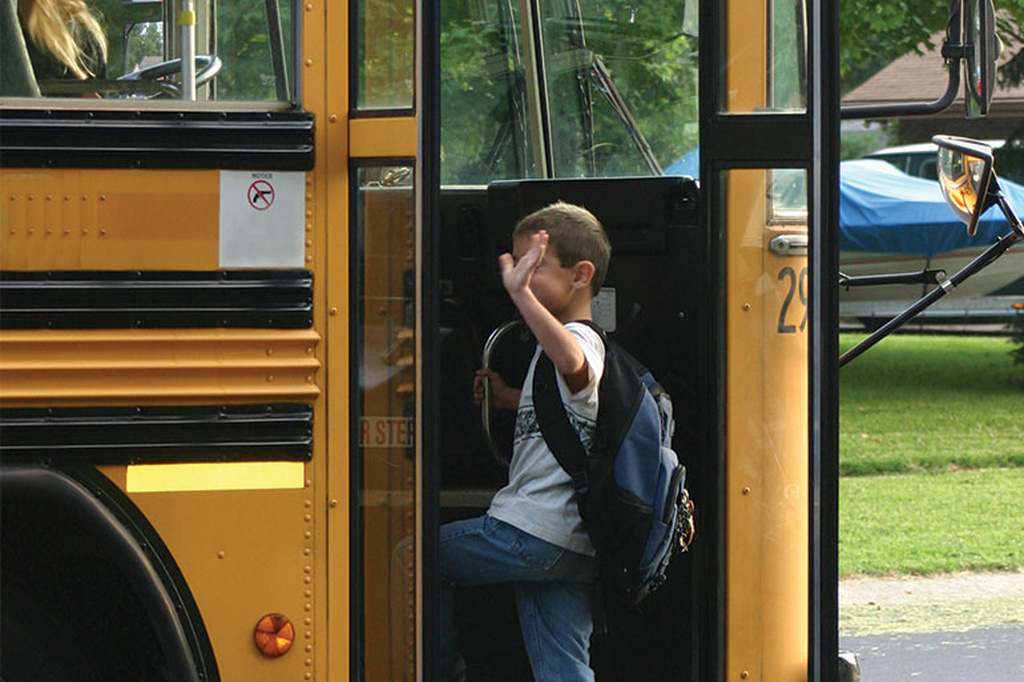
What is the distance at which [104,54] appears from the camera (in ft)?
8.22

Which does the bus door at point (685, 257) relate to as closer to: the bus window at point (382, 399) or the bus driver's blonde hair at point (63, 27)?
the bus window at point (382, 399)

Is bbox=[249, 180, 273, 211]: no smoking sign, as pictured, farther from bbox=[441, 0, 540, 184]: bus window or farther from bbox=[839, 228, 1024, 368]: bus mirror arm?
bbox=[839, 228, 1024, 368]: bus mirror arm

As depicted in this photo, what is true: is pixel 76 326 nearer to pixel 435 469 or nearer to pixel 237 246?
pixel 237 246

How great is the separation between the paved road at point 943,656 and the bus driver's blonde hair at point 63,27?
12.1ft

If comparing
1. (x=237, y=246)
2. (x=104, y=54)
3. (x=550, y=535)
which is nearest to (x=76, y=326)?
(x=237, y=246)

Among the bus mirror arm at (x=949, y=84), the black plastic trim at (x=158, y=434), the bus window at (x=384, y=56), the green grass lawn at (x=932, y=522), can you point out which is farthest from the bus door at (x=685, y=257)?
the green grass lawn at (x=932, y=522)

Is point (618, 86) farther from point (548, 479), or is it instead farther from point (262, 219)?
point (262, 219)

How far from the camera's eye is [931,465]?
9242 mm

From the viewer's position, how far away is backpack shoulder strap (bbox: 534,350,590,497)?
9.02 feet

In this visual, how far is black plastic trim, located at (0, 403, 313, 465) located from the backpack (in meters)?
0.54

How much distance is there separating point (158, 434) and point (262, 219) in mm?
→ 431

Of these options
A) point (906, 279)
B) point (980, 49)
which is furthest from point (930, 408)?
point (980, 49)

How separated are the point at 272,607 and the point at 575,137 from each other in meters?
1.58

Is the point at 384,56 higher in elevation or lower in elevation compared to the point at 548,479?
higher
